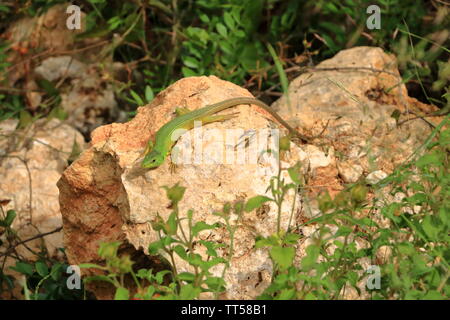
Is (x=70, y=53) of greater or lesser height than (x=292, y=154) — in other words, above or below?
above

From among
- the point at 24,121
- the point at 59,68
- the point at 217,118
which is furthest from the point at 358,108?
the point at 59,68

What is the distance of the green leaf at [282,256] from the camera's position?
2865 mm

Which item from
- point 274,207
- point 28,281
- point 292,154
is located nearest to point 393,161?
point 292,154

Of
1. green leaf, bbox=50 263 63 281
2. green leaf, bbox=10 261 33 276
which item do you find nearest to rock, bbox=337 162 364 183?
green leaf, bbox=50 263 63 281

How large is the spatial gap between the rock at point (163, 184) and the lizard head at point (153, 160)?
0.05 metres

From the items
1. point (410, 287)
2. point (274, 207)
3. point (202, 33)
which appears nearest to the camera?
point (410, 287)

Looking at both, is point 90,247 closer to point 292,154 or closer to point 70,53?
point 292,154

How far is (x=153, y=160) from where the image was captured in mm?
4016

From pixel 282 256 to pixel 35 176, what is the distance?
3874 millimetres

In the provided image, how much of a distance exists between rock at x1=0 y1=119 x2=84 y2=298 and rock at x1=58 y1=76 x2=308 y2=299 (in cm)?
126

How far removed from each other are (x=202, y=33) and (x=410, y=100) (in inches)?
83.6

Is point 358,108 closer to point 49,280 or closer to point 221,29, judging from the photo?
point 221,29

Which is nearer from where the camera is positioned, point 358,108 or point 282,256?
point 282,256

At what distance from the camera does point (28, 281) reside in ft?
16.8
